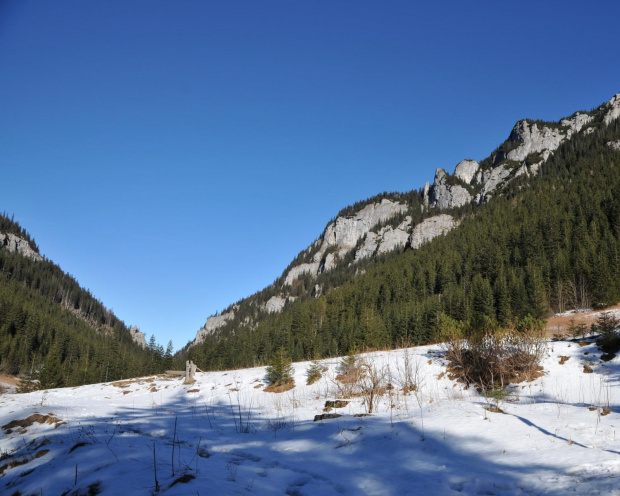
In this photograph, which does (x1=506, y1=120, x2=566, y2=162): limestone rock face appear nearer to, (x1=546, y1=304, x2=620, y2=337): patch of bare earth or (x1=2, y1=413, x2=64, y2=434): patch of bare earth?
(x1=546, y1=304, x2=620, y2=337): patch of bare earth

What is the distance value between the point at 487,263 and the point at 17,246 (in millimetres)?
198505

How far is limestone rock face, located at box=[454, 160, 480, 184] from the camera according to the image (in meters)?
170

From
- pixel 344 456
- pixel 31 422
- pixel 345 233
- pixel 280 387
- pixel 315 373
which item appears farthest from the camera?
pixel 345 233

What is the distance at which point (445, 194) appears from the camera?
15738 centimetres

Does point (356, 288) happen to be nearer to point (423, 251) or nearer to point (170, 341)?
point (423, 251)

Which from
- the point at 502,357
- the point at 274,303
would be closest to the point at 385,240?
the point at 274,303

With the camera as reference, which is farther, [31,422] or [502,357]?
[502,357]

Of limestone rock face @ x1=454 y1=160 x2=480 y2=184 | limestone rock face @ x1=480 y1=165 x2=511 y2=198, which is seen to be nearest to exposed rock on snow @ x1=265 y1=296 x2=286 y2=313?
limestone rock face @ x1=480 y1=165 x2=511 y2=198

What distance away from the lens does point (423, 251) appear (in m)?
90.7

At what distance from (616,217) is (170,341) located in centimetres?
8383

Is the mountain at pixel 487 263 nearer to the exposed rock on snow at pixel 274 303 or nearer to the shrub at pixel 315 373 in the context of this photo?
the exposed rock on snow at pixel 274 303

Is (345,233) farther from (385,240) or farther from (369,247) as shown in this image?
(385,240)

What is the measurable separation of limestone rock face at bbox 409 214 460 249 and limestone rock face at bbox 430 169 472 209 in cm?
2262

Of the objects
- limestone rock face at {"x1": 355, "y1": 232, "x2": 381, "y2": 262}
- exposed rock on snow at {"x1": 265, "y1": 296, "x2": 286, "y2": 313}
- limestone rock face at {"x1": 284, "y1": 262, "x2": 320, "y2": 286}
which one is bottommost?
exposed rock on snow at {"x1": 265, "y1": 296, "x2": 286, "y2": 313}
